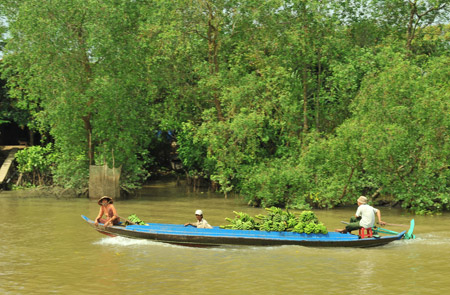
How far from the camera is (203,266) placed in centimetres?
1332

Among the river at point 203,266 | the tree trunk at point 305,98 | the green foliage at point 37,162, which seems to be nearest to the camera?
the river at point 203,266

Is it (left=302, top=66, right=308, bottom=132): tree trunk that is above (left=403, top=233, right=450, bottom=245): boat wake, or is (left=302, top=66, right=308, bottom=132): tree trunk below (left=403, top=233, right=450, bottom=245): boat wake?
above

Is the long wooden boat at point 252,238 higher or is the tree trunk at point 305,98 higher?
the tree trunk at point 305,98

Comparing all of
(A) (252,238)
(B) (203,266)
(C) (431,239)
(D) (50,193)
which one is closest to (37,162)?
(D) (50,193)

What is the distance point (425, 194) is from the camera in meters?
22.0

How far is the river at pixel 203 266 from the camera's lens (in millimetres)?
11414

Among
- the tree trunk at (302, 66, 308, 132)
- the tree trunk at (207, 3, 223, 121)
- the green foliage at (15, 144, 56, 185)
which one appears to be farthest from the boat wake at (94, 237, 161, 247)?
the green foliage at (15, 144, 56, 185)

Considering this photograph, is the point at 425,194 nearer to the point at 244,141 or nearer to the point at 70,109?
the point at 244,141

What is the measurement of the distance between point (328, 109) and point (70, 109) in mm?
11970

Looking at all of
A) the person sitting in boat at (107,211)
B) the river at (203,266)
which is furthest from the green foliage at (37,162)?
the person sitting in boat at (107,211)

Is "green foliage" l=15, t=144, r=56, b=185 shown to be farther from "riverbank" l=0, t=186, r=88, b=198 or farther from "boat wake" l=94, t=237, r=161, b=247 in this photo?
"boat wake" l=94, t=237, r=161, b=247

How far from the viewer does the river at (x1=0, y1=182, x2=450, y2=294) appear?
11.4 metres

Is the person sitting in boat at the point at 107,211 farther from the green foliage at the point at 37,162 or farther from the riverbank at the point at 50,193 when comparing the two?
the green foliage at the point at 37,162

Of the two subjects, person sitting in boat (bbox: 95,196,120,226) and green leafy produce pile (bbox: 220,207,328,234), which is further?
person sitting in boat (bbox: 95,196,120,226)
